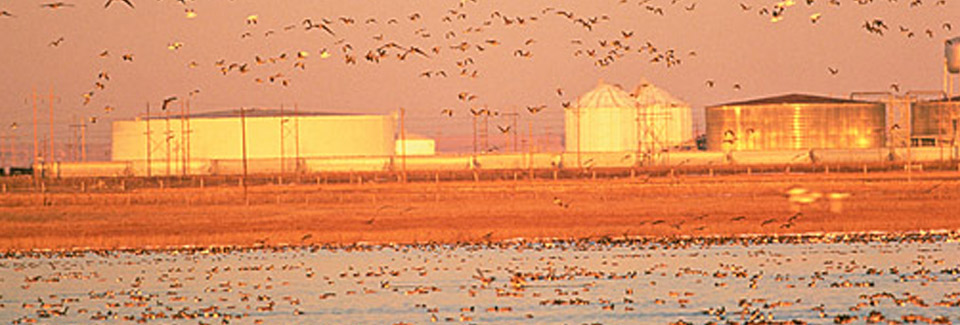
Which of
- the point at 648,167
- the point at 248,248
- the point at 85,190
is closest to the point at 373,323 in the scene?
the point at 248,248

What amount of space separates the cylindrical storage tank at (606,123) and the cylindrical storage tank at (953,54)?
33.8 m

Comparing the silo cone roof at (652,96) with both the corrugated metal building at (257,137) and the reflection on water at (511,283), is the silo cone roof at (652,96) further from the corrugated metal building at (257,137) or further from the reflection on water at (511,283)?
the reflection on water at (511,283)

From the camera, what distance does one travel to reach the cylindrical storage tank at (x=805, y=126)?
490ft

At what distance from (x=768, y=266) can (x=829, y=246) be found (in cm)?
930

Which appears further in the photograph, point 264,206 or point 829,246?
point 264,206

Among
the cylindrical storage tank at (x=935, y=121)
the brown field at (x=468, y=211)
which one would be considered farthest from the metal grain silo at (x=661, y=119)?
the brown field at (x=468, y=211)

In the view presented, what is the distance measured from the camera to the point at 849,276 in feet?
158

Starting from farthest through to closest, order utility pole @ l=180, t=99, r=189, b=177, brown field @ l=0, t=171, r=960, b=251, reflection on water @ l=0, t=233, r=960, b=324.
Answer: utility pole @ l=180, t=99, r=189, b=177
brown field @ l=0, t=171, r=960, b=251
reflection on water @ l=0, t=233, r=960, b=324

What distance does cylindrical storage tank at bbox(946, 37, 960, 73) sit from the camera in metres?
146

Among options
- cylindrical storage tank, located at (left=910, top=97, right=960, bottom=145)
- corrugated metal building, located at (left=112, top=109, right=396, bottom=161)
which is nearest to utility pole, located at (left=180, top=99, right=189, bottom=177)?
corrugated metal building, located at (left=112, top=109, right=396, bottom=161)

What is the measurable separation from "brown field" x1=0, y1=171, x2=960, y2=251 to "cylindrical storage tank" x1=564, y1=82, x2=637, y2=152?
52010 mm

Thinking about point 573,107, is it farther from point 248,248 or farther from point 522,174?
point 248,248

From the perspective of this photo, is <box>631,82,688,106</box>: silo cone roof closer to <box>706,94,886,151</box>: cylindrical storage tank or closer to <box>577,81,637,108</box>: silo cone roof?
<box>577,81,637,108</box>: silo cone roof

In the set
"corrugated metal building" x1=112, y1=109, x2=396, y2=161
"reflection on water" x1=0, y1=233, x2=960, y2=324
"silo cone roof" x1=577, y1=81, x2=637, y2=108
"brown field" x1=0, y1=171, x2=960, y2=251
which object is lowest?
"reflection on water" x1=0, y1=233, x2=960, y2=324
